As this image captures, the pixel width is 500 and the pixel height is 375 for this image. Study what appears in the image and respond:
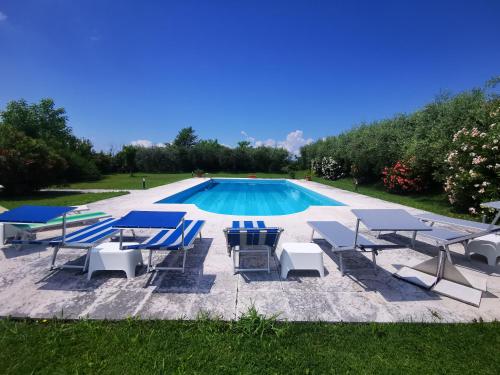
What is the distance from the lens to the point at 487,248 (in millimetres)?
4637

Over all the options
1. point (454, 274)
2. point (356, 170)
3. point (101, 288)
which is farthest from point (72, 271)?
point (356, 170)

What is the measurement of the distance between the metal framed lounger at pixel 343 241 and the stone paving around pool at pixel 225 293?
16.3 inches

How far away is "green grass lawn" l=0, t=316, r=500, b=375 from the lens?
2146 millimetres

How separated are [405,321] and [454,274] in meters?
1.49

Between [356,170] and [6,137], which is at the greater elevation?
[6,137]

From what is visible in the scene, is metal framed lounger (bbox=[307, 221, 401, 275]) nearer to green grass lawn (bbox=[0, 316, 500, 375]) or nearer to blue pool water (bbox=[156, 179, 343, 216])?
green grass lawn (bbox=[0, 316, 500, 375])

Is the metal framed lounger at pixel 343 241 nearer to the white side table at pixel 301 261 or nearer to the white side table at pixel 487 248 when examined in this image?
the white side table at pixel 301 261

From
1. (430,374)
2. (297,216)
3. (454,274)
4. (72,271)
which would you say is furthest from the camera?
(297,216)

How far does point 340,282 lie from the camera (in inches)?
147

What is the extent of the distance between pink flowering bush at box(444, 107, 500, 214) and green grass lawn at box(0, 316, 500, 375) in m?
7.01

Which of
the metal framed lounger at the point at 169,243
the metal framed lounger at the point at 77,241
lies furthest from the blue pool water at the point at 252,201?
the metal framed lounger at the point at 77,241

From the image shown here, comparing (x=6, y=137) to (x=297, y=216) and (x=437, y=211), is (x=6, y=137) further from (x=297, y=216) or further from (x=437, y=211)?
(x=437, y=211)

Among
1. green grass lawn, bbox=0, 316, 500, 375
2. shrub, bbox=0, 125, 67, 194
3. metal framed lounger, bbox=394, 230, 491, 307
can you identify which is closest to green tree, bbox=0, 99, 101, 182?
shrub, bbox=0, 125, 67, 194

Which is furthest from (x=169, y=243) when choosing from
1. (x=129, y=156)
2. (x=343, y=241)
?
(x=129, y=156)
